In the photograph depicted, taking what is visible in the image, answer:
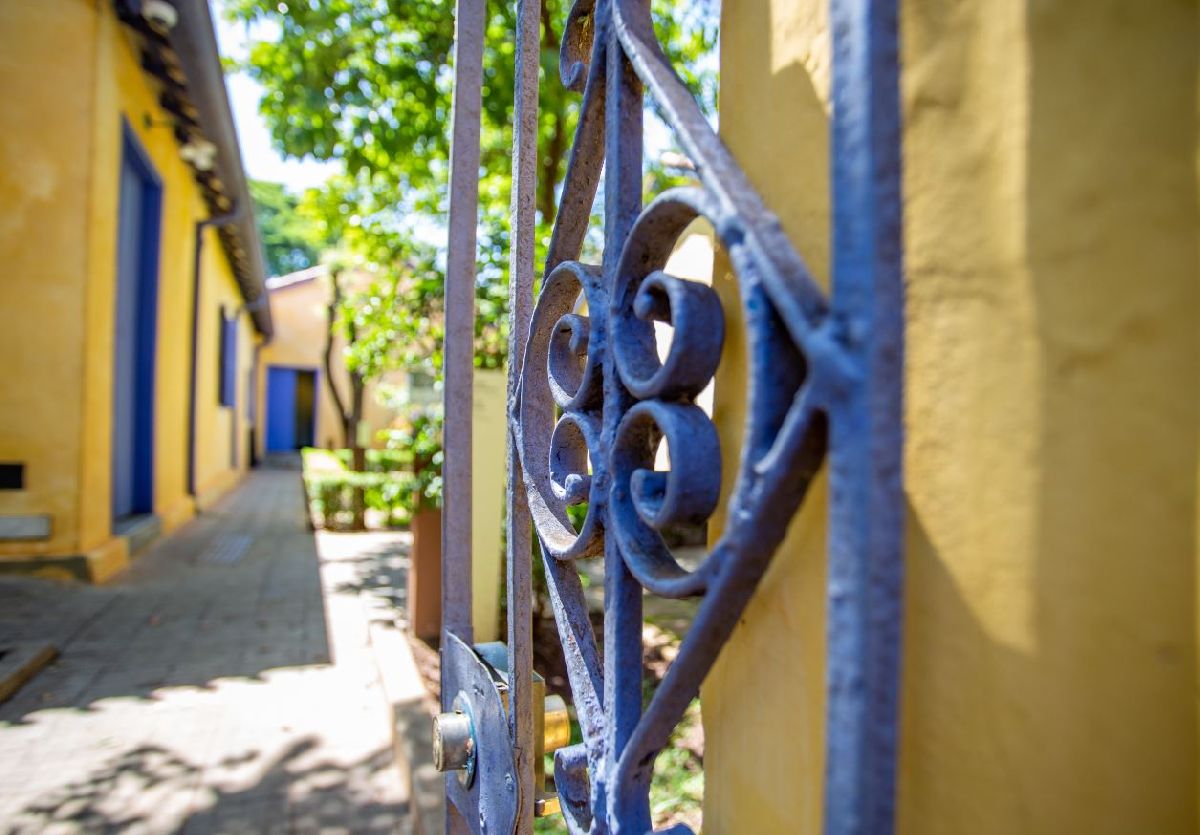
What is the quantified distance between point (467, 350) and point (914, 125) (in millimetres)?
950

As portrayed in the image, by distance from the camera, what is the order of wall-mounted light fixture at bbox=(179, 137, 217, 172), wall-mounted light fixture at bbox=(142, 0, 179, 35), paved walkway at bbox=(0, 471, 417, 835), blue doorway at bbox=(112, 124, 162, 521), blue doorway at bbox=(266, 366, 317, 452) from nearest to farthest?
1. paved walkway at bbox=(0, 471, 417, 835)
2. wall-mounted light fixture at bbox=(142, 0, 179, 35)
3. blue doorway at bbox=(112, 124, 162, 521)
4. wall-mounted light fixture at bbox=(179, 137, 217, 172)
5. blue doorway at bbox=(266, 366, 317, 452)

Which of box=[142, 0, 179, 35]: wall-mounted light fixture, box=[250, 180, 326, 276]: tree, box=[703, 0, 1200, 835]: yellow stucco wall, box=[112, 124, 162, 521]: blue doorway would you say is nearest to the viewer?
box=[703, 0, 1200, 835]: yellow stucco wall

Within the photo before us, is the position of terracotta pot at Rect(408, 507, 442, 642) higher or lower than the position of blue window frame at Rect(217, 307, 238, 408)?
lower

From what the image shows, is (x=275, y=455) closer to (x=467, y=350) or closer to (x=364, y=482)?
(x=364, y=482)

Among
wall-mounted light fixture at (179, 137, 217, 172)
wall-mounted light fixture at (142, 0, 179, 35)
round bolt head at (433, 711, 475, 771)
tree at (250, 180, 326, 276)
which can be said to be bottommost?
round bolt head at (433, 711, 475, 771)

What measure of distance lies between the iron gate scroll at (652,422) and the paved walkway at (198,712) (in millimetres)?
2064

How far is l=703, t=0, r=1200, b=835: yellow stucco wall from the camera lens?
0.48m

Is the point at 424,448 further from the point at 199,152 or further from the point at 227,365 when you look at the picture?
the point at 227,365

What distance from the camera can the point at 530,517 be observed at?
3.99ft

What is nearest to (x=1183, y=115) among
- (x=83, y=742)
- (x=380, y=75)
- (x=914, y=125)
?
(x=914, y=125)

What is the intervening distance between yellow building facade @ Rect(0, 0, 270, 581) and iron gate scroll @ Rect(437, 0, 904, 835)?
5887 millimetres

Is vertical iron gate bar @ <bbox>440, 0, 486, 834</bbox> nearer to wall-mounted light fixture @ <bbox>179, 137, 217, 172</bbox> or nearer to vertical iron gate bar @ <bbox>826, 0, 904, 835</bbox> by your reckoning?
vertical iron gate bar @ <bbox>826, 0, 904, 835</bbox>

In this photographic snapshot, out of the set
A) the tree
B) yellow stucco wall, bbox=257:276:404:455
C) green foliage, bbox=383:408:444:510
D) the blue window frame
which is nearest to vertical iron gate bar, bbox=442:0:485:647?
green foliage, bbox=383:408:444:510

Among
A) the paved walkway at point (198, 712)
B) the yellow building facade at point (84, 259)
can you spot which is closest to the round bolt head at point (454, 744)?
the paved walkway at point (198, 712)
